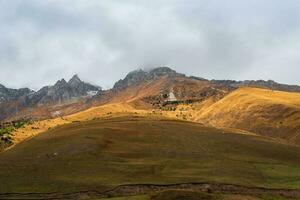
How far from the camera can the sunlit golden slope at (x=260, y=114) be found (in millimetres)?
118500

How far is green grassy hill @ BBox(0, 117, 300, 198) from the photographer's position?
68000 mm

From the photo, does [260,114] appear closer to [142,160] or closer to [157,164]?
[142,160]

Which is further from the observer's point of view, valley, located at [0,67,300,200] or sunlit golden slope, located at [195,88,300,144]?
sunlit golden slope, located at [195,88,300,144]

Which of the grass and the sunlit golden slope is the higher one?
the sunlit golden slope

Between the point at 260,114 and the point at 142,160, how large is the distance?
58.4 metres

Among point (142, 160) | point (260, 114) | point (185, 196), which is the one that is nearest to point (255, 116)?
point (260, 114)

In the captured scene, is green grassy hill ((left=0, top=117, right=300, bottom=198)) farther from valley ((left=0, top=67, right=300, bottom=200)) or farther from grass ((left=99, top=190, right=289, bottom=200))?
grass ((left=99, top=190, right=289, bottom=200))

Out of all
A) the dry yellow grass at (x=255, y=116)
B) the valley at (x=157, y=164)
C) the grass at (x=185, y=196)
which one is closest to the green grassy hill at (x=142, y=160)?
the valley at (x=157, y=164)

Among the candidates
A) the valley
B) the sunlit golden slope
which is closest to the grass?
the valley

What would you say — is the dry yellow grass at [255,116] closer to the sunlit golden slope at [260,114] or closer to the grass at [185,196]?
the sunlit golden slope at [260,114]

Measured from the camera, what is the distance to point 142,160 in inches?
3167

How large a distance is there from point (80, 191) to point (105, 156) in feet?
61.2

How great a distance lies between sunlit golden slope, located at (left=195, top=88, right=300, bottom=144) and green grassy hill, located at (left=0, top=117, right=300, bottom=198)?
1578 cm

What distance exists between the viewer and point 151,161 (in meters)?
79.6
